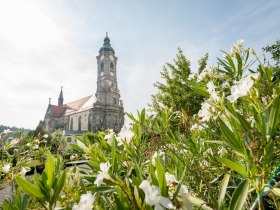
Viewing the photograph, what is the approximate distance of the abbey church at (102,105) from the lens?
54875mm

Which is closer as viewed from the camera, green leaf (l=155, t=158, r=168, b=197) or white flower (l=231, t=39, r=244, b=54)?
green leaf (l=155, t=158, r=168, b=197)

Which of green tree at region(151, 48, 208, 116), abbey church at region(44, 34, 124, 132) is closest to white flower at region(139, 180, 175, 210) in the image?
green tree at region(151, 48, 208, 116)

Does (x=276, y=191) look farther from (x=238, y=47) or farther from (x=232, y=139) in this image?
(x=238, y=47)

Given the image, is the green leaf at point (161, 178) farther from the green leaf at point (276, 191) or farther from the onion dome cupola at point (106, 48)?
the onion dome cupola at point (106, 48)

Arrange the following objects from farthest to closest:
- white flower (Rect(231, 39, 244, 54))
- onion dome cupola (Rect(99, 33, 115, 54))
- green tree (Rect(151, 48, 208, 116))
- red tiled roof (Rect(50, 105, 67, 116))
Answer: red tiled roof (Rect(50, 105, 67, 116)), onion dome cupola (Rect(99, 33, 115, 54)), green tree (Rect(151, 48, 208, 116)), white flower (Rect(231, 39, 244, 54))

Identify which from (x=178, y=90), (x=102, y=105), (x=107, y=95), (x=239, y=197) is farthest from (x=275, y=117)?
(x=107, y=95)

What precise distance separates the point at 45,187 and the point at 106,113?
183 ft

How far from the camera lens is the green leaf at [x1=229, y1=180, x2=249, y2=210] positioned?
0.78 meters

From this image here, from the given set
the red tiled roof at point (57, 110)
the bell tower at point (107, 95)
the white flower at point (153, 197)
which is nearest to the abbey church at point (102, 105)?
the bell tower at point (107, 95)

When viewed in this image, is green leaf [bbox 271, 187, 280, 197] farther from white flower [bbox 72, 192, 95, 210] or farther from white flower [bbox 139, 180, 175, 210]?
white flower [bbox 72, 192, 95, 210]

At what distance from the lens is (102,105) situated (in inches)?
2186

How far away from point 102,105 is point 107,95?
2.99 m

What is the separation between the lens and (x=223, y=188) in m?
0.92

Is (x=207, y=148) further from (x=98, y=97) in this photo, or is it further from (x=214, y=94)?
(x=98, y=97)
